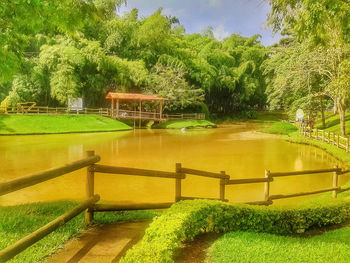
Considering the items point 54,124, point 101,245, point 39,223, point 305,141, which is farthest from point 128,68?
point 101,245

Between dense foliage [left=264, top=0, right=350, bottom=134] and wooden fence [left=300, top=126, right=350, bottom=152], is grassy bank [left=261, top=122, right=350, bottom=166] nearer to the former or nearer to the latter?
wooden fence [left=300, top=126, right=350, bottom=152]

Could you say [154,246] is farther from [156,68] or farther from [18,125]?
[156,68]

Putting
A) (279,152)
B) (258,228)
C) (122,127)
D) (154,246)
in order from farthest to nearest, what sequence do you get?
(122,127)
(279,152)
(258,228)
(154,246)

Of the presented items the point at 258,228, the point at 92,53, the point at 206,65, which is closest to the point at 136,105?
the point at 92,53

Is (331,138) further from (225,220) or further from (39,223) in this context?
(39,223)

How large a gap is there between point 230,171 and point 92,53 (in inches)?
1020

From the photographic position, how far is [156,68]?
1447 inches

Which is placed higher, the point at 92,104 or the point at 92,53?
the point at 92,53

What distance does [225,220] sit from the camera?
448 cm

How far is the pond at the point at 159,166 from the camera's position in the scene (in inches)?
331

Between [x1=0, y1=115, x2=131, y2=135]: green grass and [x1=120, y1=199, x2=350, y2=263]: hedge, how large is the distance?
71.1ft

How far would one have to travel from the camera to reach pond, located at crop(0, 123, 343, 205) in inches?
331

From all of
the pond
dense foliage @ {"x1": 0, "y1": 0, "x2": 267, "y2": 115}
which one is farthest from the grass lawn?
dense foliage @ {"x1": 0, "y1": 0, "x2": 267, "y2": 115}

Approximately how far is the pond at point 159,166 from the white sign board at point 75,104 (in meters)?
12.3
